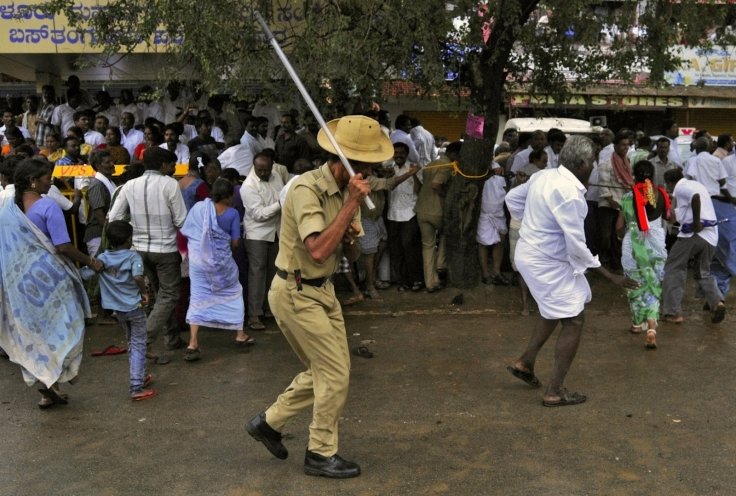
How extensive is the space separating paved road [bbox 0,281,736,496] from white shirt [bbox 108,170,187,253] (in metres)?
1.03

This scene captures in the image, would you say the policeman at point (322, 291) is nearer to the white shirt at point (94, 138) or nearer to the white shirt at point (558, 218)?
the white shirt at point (558, 218)

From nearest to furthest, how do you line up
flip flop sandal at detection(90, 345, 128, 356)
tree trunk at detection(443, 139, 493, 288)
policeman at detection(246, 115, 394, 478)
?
policeman at detection(246, 115, 394, 478), flip flop sandal at detection(90, 345, 128, 356), tree trunk at detection(443, 139, 493, 288)

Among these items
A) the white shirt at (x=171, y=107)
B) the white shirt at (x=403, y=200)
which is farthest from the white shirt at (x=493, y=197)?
the white shirt at (x=171, y=107)

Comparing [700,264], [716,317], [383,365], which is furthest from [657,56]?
[383,365]

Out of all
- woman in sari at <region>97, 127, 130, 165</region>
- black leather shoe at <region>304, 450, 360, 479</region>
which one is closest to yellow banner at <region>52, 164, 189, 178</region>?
woman in sari at <region>97, 127, 130, 165</region>

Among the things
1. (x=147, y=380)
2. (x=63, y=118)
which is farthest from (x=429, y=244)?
(x=63, y=118)

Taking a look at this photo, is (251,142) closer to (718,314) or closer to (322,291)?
(718,314)

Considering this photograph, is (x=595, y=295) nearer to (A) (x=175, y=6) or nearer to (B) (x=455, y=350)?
(B) (x=455, y=350)

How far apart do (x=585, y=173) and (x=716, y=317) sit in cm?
296

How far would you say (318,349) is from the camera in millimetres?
4266

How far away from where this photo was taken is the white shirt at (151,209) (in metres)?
6.70

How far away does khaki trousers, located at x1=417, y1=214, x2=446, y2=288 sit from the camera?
8.74m

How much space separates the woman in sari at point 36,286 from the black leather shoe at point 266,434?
5.86 ft

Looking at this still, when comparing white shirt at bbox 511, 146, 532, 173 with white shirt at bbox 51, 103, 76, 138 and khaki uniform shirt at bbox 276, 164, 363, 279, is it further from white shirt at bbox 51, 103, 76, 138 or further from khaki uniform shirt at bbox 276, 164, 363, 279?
white shirt at bbox 51, 103, 76, 138
